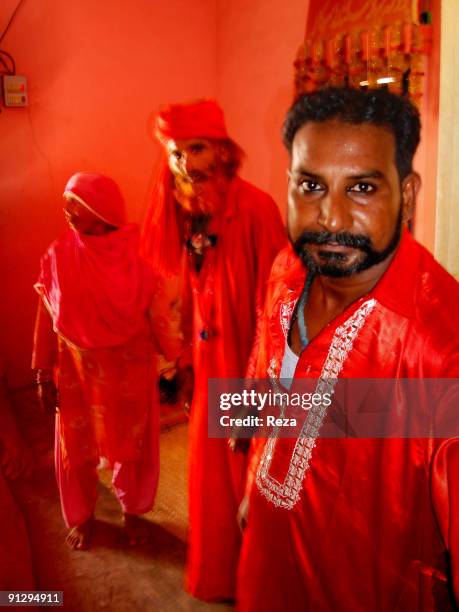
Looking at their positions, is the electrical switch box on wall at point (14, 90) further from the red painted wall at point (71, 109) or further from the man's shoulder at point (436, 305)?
the man's shoulder at point (436, 305)

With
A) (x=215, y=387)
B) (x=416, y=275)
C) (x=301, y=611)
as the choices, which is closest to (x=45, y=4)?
(x=215, y=387)

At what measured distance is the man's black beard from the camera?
1.08 m

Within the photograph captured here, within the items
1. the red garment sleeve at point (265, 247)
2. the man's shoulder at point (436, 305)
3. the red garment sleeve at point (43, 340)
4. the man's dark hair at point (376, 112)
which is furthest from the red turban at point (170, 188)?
the man's shoulder at point (436, 305)

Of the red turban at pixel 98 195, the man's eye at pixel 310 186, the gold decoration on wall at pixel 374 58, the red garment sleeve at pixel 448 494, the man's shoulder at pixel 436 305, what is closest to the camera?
the red garment sleeve at pixel 448 494

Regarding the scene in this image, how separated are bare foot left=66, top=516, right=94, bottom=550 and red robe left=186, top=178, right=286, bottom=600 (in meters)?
0.61

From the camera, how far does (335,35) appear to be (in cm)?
334

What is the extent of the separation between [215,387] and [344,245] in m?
1.16

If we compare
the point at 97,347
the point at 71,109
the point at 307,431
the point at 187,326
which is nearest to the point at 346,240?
the point at 307,431

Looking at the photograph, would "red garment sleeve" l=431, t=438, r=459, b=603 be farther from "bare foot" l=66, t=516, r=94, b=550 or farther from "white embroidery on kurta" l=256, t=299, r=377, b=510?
"bare foot" l=66, t=516, r=94, b=550

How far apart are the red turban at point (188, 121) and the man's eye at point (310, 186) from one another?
3.34 ft

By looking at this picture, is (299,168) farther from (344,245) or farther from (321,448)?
(321,448)

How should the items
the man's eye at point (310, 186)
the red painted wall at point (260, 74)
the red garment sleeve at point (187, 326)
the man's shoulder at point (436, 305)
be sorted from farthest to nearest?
the red painted wall at point (260, 74), the red garment sleeve at point (187, 326), the man's eye at point (310, 186), the man's shoulder at point (436, 305)

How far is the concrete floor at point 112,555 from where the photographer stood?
2238 mm

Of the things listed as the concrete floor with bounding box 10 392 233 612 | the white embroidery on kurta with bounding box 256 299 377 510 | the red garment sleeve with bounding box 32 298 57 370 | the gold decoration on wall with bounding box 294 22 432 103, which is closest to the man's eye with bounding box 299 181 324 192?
the white embroidery on kurta with bounding box 256 299 377 510
